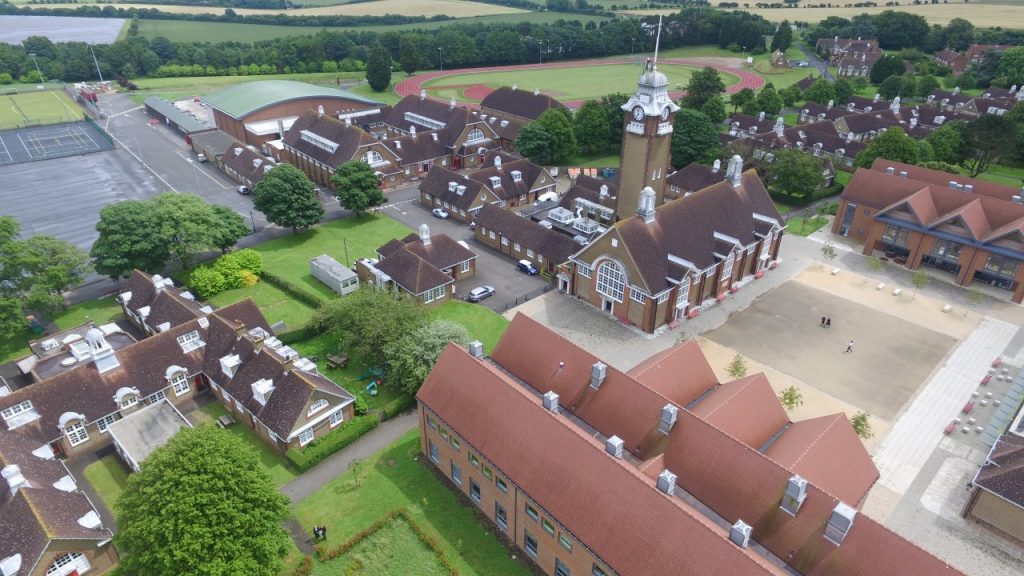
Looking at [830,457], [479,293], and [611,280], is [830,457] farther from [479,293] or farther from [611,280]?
[479,293]

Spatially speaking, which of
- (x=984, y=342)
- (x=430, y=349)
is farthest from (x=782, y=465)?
(x=984, y=342)

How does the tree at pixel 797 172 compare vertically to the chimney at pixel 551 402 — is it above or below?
below

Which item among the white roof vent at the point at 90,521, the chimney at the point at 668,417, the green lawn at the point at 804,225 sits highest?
the chimney at the point at 668,417

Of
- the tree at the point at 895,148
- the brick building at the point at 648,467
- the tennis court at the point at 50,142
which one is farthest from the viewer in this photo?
the tennis court at the point at 50,142

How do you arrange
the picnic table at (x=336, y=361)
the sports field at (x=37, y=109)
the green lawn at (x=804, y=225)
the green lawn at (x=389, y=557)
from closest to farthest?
the green lawn at (x=389, y=557), the picnic table at (x=336, y=361), the green lawn at (x=804, y=225), the sports field at (x=37, y=109)

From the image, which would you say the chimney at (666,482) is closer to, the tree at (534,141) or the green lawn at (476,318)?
the green lawn at (476,318)

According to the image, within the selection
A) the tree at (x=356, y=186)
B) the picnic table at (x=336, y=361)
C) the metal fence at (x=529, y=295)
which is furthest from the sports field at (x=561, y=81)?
the picnic table at (x=336, y=361)
